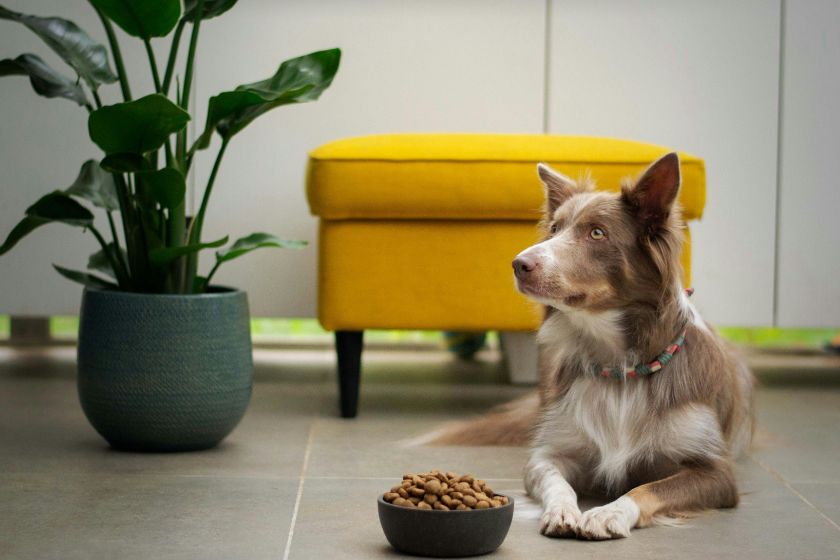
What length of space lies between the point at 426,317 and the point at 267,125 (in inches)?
44.4

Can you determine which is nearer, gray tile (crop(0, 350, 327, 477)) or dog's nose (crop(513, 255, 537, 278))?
dog's nose (crop(513, 255, 537, 278))

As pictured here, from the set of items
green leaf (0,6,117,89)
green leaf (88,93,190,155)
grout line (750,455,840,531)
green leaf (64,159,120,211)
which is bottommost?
grout line (750,455,840,531)

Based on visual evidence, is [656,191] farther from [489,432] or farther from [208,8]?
[208,8]

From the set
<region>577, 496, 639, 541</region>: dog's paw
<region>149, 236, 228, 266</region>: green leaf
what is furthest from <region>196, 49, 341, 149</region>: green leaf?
<region>577, 496, 639, 541</region>: dog's paw

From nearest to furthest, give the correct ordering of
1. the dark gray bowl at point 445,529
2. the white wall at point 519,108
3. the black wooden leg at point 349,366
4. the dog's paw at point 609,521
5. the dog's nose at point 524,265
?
the dark gray bowl at point 445,529
the dog's paw at point 609,521
the dog's nose at point 524,265
the black wooden leg at point 349,366
the white wall at point 519,108

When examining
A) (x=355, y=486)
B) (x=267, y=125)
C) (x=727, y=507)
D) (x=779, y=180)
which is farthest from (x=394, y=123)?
(x=727, y=507)

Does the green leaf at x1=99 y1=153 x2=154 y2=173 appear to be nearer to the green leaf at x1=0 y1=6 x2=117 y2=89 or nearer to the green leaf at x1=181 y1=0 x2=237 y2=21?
the green leaf at x1=0 y1=6 x2=117 y2=89

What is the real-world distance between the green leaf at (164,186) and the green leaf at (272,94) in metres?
0.19

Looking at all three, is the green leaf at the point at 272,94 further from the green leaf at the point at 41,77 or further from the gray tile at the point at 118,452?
the gray tile at the point at 118,452

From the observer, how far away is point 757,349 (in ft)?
15.2

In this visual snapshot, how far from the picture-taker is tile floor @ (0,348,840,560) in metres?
1.79

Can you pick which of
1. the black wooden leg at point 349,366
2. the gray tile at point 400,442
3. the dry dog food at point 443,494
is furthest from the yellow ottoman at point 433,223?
the dry dog food at point 443,494

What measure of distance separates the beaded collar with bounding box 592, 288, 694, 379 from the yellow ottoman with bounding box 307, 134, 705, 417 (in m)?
0.74

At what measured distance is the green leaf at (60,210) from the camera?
8.05 ft
